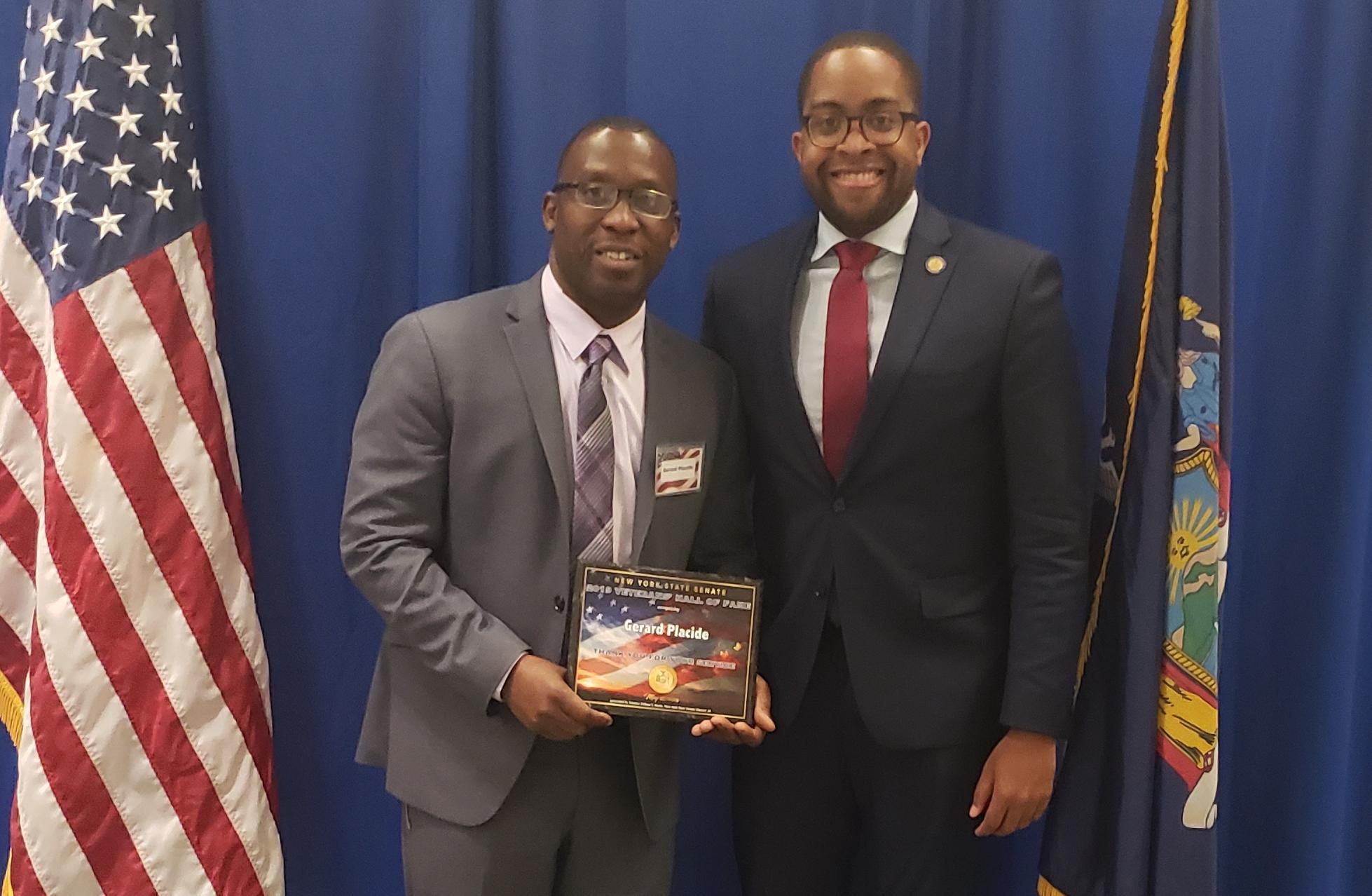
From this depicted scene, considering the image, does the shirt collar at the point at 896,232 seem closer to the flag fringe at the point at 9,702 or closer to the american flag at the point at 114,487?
the american flag at the point at 114,487

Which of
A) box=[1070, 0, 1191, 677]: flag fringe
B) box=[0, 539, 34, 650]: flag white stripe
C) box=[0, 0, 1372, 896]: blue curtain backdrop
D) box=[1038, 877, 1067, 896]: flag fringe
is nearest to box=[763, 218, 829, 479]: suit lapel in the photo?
box=[0, 0, 1372, 896]: blue curtain backdrop

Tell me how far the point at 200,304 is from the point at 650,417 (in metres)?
0.89

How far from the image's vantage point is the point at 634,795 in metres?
1.63

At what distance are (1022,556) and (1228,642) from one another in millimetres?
717

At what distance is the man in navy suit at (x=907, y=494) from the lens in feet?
5.30

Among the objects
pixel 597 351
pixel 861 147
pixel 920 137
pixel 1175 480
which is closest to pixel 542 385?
pixel 597 351

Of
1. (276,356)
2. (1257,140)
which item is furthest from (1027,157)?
(276,356)

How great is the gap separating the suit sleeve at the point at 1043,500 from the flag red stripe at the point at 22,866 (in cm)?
163

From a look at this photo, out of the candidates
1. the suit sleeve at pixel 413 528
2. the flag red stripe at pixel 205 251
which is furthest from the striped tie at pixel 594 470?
the flag red stripe at pixel 205 251

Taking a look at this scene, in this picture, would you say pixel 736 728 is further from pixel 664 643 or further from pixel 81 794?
pixel 81 794

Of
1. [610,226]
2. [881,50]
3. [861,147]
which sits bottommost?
[610,226]

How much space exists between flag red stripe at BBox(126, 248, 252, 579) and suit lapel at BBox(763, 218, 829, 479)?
989 mm

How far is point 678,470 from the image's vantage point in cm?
160

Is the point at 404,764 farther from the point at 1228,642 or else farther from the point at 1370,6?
the point at 1370,6
